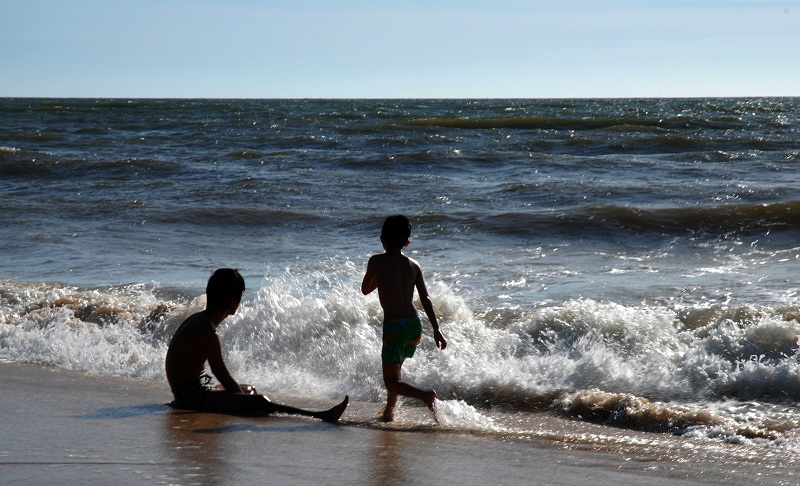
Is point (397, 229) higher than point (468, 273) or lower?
higher

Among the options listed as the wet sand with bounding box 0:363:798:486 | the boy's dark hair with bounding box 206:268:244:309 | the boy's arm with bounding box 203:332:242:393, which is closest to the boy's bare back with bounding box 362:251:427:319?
the wet sand with bounding box 0:363:798:486

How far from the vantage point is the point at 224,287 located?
4.70 m

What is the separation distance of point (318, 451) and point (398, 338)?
109 centimetres

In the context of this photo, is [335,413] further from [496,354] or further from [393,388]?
[496,354]

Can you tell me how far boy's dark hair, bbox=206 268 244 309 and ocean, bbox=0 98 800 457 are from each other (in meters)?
1.34

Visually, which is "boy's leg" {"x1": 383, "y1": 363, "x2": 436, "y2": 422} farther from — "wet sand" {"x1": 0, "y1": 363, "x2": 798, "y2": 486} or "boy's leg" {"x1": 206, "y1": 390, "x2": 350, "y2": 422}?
"boy's leg" {"x1": 206, "y1": 390, "x2": 350, "y2": 422}

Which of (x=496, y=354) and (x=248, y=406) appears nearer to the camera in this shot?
(x=248, y=406)

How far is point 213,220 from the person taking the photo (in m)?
13.4

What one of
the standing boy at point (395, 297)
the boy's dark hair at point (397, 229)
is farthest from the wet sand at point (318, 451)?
the boy's dark hair at point (397, 229)

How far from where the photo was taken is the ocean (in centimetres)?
586

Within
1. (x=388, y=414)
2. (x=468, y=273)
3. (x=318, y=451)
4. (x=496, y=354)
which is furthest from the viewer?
(x=468, y=273)

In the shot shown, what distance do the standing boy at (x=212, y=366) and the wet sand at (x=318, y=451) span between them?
85mm

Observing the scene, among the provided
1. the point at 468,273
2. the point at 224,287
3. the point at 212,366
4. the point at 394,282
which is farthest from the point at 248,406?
the point at 468,273

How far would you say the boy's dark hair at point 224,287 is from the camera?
184 inches
